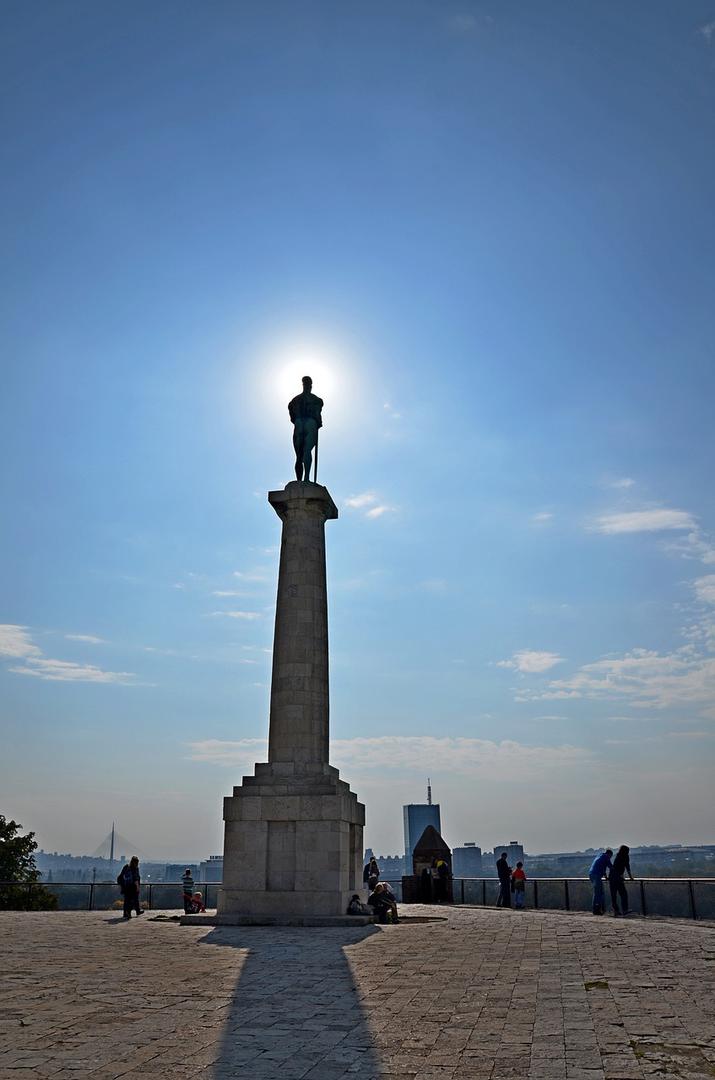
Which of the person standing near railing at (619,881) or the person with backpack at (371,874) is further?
the person with backpack at (371,874)

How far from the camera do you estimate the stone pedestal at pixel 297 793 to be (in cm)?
2125

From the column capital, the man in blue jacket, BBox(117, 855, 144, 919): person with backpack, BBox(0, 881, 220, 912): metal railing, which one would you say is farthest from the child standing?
the column capital

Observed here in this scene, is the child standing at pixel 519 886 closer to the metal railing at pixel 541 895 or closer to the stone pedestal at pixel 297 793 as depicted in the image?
the metal railing at pixel 541 895

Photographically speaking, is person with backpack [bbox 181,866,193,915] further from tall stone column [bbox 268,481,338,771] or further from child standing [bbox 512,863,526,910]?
child standing [bbox 512,863,526,910]

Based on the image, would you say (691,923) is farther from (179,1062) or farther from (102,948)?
(179,1062)

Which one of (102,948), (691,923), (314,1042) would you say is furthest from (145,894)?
(314,1042)

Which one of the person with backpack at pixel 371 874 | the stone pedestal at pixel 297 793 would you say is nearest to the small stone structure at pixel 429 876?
the person with backpack at pixel 371 874

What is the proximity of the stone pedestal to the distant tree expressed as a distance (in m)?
15.7

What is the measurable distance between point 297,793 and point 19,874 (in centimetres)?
2146

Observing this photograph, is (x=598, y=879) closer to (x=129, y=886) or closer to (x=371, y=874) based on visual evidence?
(x=371, y=874)

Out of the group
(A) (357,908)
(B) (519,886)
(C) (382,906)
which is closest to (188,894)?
(A) (357,908)

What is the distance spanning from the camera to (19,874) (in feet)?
123

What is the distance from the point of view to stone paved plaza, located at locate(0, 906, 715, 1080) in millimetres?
7273

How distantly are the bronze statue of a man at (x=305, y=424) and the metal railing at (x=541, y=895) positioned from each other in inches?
516
